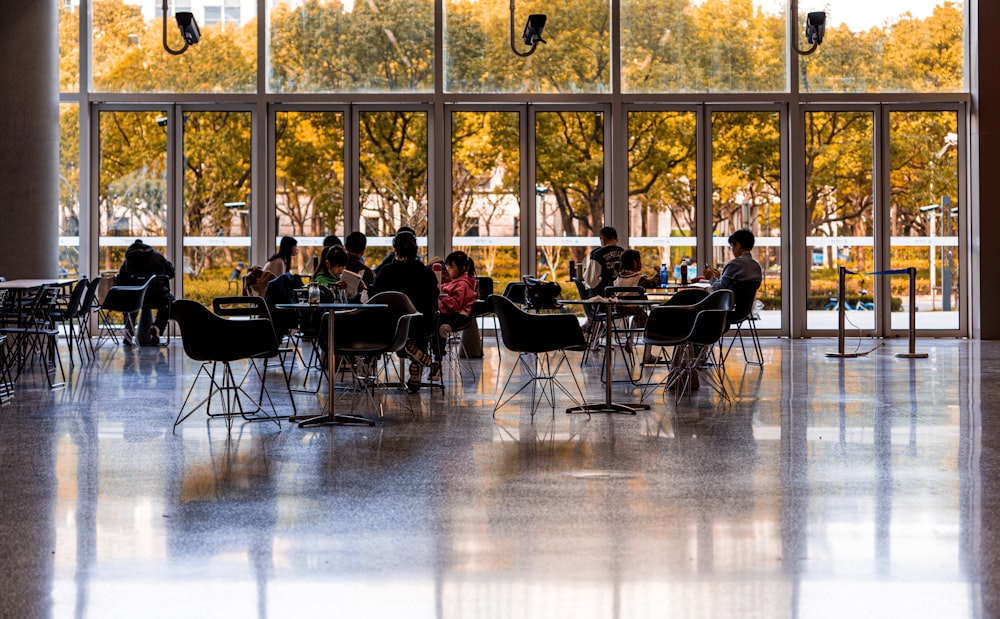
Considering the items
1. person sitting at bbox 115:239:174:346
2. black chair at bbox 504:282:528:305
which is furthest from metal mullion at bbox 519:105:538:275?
person sitting at bbox 115:239:174:346

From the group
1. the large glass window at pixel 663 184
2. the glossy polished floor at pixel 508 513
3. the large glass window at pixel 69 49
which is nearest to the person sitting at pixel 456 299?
the glossy polished floor at pixel 508 513

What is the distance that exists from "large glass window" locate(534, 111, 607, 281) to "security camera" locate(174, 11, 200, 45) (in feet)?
15.2

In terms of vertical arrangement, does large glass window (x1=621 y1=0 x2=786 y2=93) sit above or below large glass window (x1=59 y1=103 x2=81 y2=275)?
above

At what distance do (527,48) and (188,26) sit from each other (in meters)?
4.58

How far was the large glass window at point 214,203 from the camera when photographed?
14.9 meters

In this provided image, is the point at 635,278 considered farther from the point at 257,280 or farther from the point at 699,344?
the point at 257,280

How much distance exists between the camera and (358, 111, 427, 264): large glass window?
1488cm

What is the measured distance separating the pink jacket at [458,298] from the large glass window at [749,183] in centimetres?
677

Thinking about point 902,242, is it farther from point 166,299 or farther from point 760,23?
point 166,299

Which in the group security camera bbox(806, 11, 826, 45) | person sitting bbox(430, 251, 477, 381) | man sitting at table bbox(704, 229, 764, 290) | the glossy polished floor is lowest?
the glossy polished floor

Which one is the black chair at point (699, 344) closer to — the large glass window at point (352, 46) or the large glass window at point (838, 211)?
the large glass window at point (838, 211)

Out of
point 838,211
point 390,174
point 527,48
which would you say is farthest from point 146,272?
point 838,211

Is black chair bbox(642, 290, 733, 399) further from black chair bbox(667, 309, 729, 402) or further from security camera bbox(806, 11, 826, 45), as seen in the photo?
security camera bbox(806, 11, 826, 45)

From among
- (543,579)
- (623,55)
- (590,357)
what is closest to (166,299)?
(590,357)
